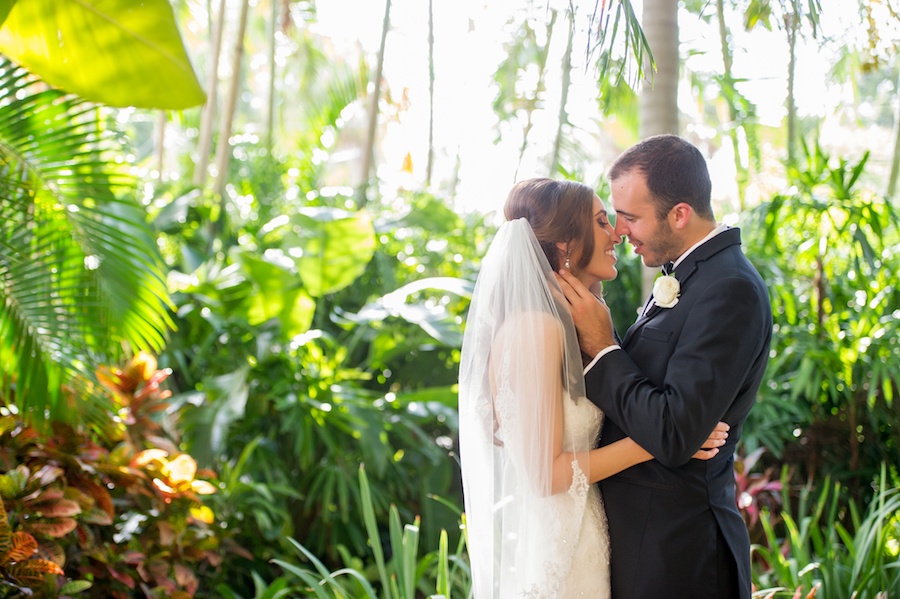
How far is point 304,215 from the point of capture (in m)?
4.82

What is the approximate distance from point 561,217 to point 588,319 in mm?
288

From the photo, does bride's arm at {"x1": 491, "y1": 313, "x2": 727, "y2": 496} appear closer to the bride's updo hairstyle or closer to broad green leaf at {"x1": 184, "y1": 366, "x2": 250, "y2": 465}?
the bride's updo hairstyle

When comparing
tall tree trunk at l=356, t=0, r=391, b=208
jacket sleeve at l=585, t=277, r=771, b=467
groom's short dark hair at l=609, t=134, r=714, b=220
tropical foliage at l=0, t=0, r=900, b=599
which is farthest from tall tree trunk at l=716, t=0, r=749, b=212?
jacket sleeve at l=585, t=277, r=771, b=467

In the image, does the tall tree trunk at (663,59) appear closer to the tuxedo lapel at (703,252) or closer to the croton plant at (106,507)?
the tuxedo lapel at (703,252)

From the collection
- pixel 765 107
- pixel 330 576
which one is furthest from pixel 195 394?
pixel 765 107

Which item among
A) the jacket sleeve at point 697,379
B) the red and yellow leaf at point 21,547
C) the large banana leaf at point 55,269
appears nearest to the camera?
the jacket sleeve at point 697,379

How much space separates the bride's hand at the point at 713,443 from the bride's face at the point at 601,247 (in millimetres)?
498

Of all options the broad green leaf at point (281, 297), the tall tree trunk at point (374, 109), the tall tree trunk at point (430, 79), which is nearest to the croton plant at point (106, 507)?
the broad green leaf at point (281, 297)

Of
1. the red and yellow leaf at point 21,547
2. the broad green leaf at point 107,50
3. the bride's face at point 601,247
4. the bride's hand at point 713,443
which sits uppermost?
the broad green leaf at point 107,50

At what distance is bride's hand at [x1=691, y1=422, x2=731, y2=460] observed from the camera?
199 cm

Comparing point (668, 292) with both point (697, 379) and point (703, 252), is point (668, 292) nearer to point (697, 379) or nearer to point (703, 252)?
point (703, 252)

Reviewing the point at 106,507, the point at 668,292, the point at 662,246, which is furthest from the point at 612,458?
the point at 106,507

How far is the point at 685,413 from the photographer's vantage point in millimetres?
1856

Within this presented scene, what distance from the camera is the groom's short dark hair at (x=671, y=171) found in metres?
2.04
